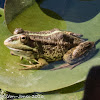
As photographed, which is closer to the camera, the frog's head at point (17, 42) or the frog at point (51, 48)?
the frog's head at point (17, 42)

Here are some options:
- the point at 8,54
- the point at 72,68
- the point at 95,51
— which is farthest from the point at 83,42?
the point at 8,54

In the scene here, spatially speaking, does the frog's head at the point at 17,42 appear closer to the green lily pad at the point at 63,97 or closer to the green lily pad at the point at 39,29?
the green lily pad at the point at 39,29

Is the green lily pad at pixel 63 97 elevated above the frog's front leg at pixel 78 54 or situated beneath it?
situated beneath

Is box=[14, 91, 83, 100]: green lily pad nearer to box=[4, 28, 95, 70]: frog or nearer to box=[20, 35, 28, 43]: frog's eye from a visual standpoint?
box=[4, 28, 95, 70]: frog

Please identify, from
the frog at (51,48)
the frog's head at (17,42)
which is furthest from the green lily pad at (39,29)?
the frog's head at (17,42)

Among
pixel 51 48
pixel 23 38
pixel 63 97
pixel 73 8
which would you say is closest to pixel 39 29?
pixel 51 48

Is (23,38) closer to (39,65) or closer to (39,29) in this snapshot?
(39,65)

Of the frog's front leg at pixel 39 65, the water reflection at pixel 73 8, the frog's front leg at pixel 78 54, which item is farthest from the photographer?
the water reflection at pixel 73 8
